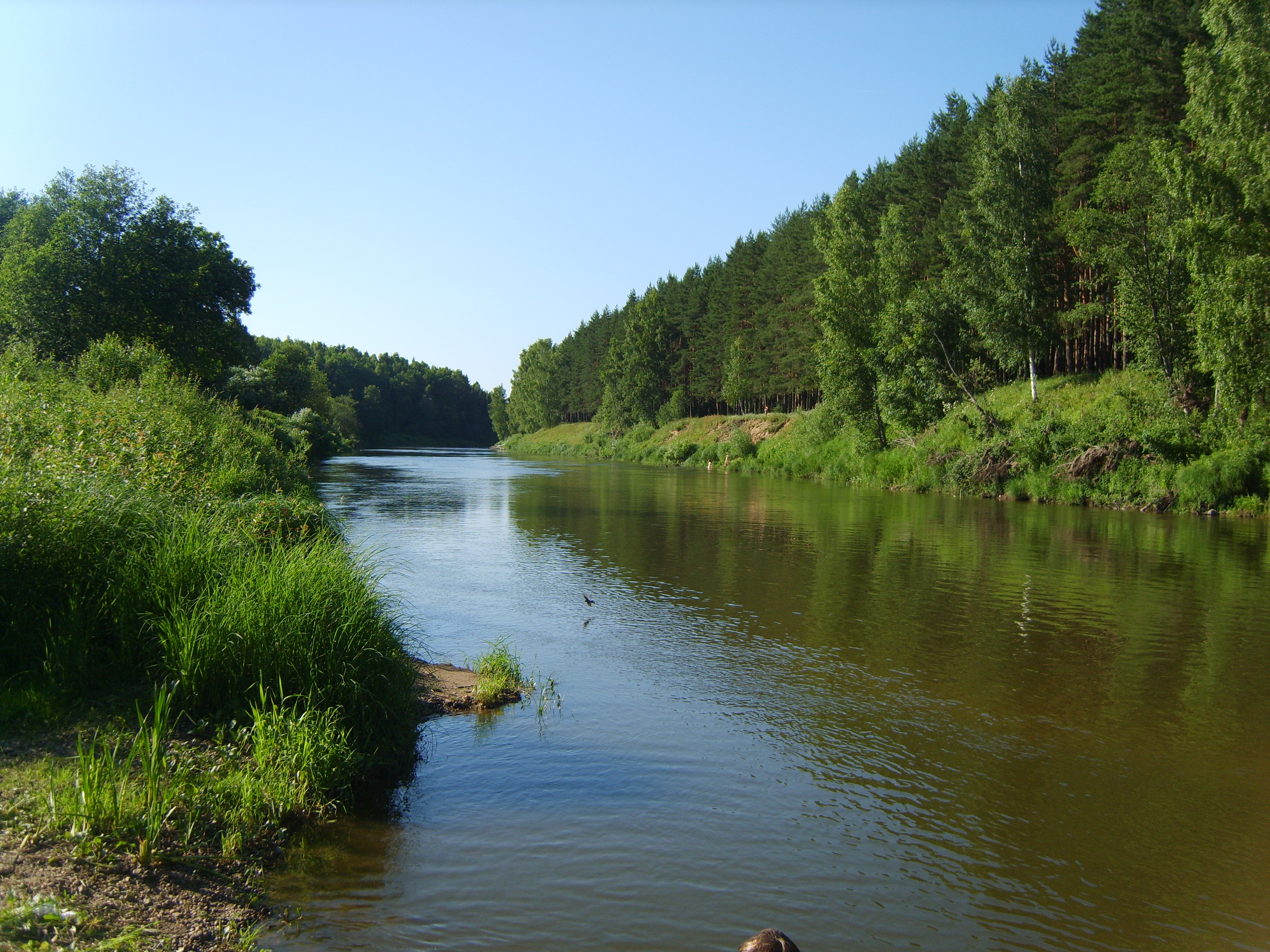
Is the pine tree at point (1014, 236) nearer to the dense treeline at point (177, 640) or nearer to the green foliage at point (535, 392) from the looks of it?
the dense treeline at point (177, 640)

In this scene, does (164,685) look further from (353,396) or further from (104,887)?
(353,396)

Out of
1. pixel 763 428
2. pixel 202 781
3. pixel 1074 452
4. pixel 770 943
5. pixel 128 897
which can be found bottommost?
pixel 770 943

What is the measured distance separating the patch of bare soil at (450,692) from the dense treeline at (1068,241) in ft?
102

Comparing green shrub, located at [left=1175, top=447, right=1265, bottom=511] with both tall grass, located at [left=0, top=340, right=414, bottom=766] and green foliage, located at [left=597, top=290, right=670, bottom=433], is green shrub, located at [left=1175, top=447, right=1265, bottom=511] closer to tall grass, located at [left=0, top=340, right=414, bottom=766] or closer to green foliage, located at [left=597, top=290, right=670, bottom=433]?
tall grass, located at [left=0, top=340, right=414, bottom=766]

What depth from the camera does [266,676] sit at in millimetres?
7707

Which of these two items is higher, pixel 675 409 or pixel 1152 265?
pixel 1152 265

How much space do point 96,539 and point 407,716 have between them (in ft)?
12.0

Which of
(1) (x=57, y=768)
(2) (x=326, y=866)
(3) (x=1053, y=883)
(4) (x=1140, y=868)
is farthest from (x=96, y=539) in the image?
(4) (x=1140, y=868)

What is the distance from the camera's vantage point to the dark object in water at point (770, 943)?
477cm

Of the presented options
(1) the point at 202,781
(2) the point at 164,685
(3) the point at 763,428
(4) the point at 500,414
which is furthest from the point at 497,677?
(4) the point at 500,414

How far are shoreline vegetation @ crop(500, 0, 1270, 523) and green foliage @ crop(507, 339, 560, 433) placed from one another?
7126 centimetres

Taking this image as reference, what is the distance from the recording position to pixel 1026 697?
10.9 m

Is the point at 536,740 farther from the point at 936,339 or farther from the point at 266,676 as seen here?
the point at 936,339

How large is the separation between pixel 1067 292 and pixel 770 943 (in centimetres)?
4776
